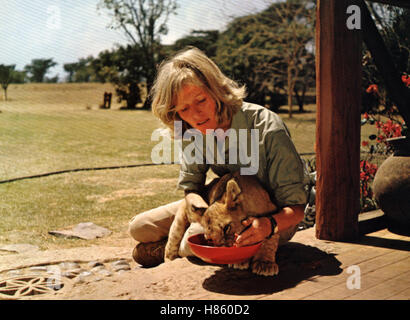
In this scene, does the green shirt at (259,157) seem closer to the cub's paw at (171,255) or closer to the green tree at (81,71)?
the cub's paw at (171,255)

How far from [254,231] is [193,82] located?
944 millimetres

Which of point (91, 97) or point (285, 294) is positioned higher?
point (91, 97)

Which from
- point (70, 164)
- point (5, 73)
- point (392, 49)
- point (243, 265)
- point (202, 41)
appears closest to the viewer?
point (243, 265)

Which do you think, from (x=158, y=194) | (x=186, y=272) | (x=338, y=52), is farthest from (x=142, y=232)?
(x=158, y=194)

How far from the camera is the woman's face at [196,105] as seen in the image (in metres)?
2.80

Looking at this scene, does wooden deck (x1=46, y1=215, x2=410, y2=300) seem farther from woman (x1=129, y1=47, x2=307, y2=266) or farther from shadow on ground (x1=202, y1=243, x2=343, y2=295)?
woman (x1=129, y1=47, x2=307, y2=266)

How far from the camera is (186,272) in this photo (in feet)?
9.30

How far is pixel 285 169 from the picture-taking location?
2.78 meters

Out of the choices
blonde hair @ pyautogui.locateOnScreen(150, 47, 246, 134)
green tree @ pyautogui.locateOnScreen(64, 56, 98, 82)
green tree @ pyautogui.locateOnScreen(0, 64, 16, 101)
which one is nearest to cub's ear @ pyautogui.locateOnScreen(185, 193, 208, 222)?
blonde hair @ pyautogui.locateOnScreen(150, 47, 246, 134)

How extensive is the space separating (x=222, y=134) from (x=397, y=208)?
163 cm

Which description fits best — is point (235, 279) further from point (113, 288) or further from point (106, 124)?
point (106, 124)

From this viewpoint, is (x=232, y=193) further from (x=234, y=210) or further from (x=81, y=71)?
(x=81, y=71)

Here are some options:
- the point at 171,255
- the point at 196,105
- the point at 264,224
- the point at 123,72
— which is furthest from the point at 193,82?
the point at 123,72
